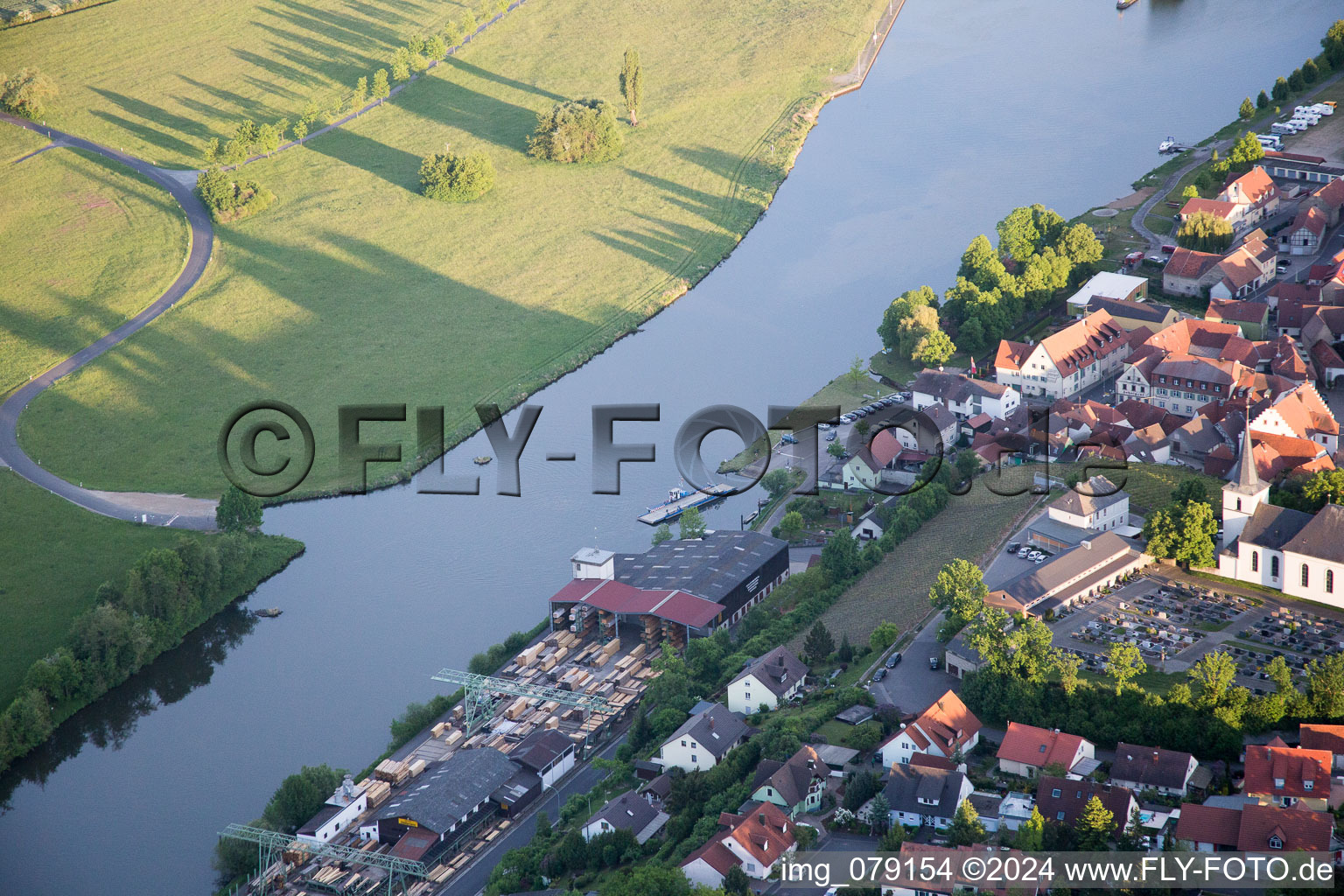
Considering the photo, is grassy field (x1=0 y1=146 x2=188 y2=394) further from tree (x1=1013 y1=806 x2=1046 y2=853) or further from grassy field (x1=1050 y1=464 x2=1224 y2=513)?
tree (x1=1013 y1=806 x2=1046 y2=853)

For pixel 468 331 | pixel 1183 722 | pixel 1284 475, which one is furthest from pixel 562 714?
pixel 468 331

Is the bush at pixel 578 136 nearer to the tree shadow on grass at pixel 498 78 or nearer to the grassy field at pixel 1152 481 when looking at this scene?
the tree shadow on grass at pixel 498 78

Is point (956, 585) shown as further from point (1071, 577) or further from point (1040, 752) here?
point (1040, 752)


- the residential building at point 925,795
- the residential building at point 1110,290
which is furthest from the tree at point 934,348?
the residential building at point 925,795

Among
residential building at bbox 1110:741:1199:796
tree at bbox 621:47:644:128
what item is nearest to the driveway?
residential building at bbox 1110:741:1199:796

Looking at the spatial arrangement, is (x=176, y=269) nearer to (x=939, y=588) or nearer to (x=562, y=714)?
(x=562, y=714)
